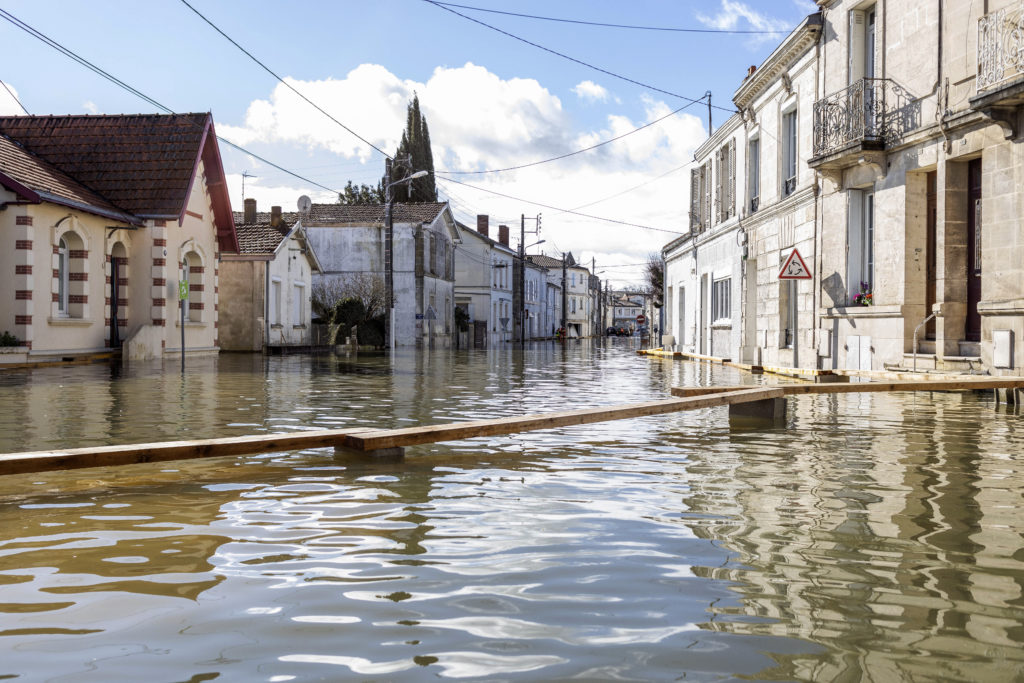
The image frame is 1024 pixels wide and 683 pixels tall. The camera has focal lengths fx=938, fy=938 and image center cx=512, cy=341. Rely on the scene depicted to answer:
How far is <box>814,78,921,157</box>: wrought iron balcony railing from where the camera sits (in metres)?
16.2

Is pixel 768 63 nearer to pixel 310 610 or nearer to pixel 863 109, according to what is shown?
pixel 863 109

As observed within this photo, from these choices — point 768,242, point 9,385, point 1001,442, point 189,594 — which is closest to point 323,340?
point 768,242

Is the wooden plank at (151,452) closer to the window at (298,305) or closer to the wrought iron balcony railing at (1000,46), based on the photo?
the wrought iron balcony railing at (1000,46)

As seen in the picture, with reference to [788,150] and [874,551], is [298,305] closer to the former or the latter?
[788,150]

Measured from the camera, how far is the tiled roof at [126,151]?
26.5 metres

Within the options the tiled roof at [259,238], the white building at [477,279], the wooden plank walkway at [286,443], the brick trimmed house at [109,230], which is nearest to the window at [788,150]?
the brick trimmed house at [109,230]

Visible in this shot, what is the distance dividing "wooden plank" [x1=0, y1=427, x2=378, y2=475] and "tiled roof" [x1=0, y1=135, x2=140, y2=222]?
17718 millimetres

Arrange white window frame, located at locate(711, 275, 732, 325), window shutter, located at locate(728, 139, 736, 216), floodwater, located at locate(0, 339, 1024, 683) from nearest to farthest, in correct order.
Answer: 1. floodwater, located at locate(0, 339, 1024, 683)
2. window shutter, located at locate(728, 139, 736, 216)
3. white window frame, located at locate(711, 275, 732, 325)

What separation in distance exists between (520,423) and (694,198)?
29674 millimetres

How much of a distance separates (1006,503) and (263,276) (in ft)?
106

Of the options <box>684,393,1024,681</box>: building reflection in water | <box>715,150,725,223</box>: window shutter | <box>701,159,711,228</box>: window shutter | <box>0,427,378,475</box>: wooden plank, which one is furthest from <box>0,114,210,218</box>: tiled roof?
<box>684,393,1024,681</box>: building reflection in water

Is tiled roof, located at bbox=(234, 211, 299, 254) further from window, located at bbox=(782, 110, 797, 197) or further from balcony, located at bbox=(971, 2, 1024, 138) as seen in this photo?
balcony, located at bbox=(971, 2, 1024, 138)

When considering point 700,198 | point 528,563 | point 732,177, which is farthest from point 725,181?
point 528,563

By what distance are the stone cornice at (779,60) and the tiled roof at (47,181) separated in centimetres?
1701
